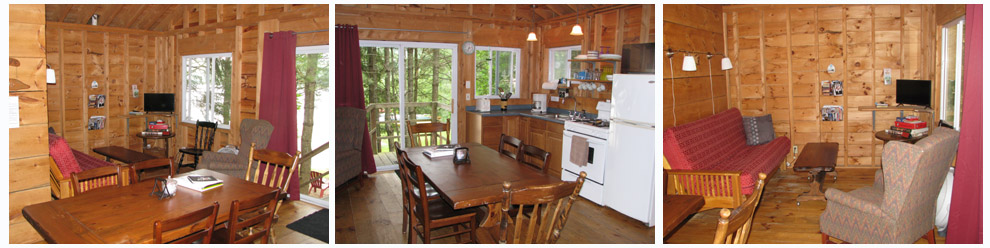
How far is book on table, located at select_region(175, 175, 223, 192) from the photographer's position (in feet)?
9.71

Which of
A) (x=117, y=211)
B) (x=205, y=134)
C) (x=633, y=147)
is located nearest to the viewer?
(x=117, y=211)

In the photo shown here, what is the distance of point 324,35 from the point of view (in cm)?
527

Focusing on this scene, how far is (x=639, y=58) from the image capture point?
16.5 ft

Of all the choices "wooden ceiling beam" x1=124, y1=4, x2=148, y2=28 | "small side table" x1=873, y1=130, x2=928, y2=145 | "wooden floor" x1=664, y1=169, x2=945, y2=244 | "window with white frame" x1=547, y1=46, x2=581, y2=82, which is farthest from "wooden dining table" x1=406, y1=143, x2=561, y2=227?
"wooden ceiling beam" x1=124, y1=4, x2=148, y2=28

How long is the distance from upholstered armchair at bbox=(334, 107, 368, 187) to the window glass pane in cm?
165

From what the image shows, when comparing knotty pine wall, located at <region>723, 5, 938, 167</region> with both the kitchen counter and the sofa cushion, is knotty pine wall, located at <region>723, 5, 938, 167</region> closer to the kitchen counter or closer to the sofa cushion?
the sofa cushion

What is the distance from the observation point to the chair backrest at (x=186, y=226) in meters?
2.00

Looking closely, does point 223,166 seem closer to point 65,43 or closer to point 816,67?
point 65,43

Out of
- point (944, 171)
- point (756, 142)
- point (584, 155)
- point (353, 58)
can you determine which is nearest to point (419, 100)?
point (353, 58)

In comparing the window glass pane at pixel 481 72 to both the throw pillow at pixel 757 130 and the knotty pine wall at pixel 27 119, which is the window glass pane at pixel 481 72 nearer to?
the throw pillow at pixel 757 130

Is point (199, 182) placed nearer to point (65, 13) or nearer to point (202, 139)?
point (202, 139)

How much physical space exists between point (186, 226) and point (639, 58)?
3.86 m

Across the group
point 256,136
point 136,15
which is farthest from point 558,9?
point 136,15

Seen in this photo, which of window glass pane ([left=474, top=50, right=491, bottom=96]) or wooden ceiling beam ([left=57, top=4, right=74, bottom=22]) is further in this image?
window glass pane ([left=474, top=50, right=491, bottom=96])
